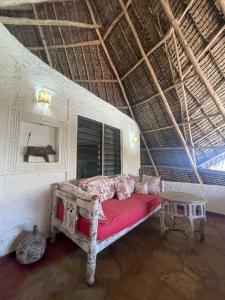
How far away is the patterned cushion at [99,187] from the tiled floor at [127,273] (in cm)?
82

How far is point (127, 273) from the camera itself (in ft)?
5.95

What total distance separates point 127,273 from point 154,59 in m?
3.74

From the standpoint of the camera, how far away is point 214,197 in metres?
Result: 4.11

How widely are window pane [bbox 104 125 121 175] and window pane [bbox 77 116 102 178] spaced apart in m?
0.25

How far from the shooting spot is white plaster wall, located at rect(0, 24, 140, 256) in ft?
6.61

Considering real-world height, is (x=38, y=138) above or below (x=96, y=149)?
above

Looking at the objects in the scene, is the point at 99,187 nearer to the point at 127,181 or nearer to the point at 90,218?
the point at 127,181

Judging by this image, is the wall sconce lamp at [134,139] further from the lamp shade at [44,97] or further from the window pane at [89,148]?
the lamp shade at [44,97]

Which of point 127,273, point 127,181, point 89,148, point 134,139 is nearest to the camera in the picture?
point 127,273

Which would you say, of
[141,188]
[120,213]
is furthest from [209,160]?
[120,213]

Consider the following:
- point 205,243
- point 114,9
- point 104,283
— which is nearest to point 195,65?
point 114,9

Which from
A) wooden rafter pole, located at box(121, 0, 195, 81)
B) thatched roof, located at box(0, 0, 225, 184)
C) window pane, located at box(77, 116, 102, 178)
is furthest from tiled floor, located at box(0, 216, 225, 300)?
wooden rafter pole, located at box(121, 0, 195, 81)

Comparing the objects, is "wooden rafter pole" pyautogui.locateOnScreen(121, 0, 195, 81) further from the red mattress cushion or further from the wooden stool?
the red mattress cushion

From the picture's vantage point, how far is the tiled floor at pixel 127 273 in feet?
5.02
